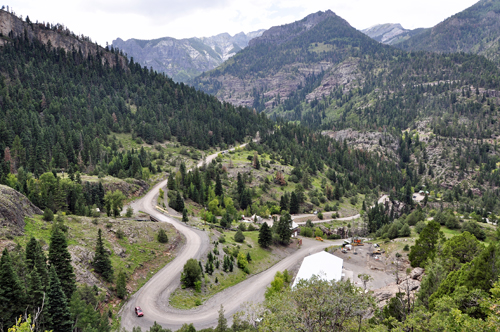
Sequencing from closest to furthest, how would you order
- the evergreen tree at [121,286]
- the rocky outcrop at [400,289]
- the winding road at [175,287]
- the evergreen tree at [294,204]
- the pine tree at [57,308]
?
the pine tree at [57,308], the winding road at [175,287], the evergreen tree at [121,286], the rocky outcrop at [400,289], the evergreen tree at [294,204]

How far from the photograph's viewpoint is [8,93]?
155750 millimetres

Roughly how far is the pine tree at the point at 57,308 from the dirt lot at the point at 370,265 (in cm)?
5957

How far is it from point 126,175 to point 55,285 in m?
90.3

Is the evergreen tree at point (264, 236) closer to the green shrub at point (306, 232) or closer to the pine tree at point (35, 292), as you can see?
the green shrub at point (306, 232)

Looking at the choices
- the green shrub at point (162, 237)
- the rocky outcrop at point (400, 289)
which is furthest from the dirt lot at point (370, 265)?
the green shrub at point (162, 237)

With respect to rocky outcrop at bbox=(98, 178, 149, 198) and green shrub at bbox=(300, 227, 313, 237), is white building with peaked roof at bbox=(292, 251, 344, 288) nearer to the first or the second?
green shrub at bbox=(300, 227, 313, 237)

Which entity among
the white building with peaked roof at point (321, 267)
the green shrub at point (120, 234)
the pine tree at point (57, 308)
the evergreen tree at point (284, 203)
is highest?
the pine tree at point (57, 308)

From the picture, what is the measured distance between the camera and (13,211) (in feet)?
166

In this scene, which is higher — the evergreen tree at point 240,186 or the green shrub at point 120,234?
the green shrub at point 120,234

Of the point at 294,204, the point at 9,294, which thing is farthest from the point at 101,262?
the point at 294,204

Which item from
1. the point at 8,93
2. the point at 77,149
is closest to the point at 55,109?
the point at 8,93

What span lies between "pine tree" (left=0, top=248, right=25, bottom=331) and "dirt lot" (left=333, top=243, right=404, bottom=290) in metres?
64.7

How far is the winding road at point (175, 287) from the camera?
164 feet

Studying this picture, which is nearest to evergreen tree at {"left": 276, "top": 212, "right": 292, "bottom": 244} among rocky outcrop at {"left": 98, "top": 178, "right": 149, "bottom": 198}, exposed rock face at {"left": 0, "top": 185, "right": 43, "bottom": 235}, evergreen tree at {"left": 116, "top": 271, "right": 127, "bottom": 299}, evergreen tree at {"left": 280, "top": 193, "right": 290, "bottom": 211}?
evergreen tree at {"left": 280, "top": 193, "right": 290, "bottom": 211}
